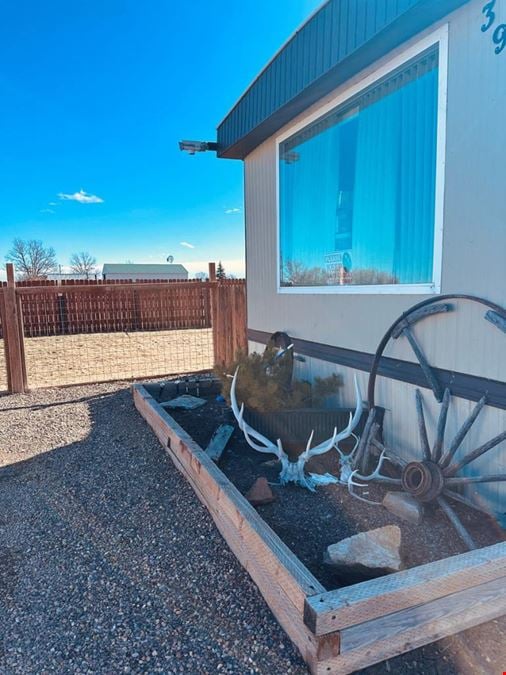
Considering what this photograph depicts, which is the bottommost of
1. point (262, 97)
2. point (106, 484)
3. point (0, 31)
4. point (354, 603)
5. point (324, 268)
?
point (106, 484)

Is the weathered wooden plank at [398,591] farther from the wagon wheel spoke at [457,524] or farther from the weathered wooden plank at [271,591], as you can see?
the wagon wheel spoke at [457,524]

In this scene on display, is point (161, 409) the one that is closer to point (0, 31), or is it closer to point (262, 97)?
point (262, 97)

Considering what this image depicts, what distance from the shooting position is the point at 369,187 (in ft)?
9.86

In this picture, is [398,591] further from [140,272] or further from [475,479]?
[140,272]

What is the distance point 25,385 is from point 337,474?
446 cm

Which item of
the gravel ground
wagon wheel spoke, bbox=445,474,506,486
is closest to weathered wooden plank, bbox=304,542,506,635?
the gravel ground

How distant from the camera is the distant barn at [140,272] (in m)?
33.8

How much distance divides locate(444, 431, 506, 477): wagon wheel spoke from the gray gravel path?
1191 millimetres

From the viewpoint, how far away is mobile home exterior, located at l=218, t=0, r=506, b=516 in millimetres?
2170

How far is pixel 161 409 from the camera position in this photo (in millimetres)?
3857

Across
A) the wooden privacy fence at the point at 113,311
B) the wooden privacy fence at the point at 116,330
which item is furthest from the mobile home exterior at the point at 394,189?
the wooden privacy fence at the point at 113,311

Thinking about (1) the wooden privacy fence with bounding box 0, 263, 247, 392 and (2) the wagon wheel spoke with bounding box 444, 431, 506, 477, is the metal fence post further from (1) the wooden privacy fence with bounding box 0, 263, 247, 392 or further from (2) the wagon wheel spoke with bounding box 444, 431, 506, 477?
(2) the wagon wheel spoke with bounding box 444, 431, 506, 477

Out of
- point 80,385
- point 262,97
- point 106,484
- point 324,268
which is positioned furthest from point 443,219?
point 80,385

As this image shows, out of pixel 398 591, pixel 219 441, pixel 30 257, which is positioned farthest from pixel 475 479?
pixel 30 257
